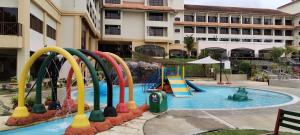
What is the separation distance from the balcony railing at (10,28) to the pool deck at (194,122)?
1126 centimetres

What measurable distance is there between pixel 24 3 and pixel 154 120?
591 inches

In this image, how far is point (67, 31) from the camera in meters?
30.5

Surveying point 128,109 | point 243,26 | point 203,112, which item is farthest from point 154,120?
point 243,26

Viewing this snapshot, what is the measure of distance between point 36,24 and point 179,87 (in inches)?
501

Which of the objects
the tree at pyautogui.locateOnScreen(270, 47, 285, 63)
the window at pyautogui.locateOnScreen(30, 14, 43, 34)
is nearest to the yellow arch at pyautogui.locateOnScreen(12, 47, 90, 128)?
the window at pyautogui.locateOnScreen(30, 14, 43, 34)

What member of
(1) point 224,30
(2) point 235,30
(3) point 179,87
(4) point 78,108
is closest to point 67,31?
(3) point 179,87

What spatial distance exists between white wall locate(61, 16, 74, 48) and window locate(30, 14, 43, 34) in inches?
217

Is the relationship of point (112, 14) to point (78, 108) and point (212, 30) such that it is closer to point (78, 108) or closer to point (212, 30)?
point (212, 30)

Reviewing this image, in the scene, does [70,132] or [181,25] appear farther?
[181,25]

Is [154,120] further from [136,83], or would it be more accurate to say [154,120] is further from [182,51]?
[182,51]

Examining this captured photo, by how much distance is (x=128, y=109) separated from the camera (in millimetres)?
11156

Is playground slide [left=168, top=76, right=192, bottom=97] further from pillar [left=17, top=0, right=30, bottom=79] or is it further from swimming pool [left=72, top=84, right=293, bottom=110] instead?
pillar [left=17, top=0, right=30, bottom=79]

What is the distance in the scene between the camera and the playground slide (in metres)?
20.0

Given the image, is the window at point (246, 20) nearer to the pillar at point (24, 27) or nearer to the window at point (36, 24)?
the window at point (36, 24)
